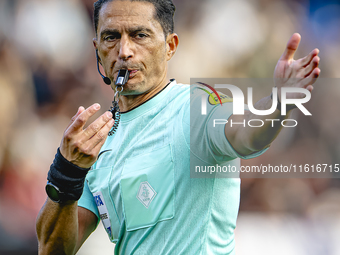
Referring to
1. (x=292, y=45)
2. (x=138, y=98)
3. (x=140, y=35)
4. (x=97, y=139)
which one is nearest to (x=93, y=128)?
(x=97, y=139)

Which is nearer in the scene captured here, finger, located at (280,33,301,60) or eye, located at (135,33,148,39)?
finger, located at (280,33,301,60)

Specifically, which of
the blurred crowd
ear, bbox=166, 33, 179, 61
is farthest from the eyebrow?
the blurred crowd

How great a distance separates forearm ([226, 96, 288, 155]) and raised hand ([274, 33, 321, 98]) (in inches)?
3.4

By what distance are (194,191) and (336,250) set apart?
2873mm

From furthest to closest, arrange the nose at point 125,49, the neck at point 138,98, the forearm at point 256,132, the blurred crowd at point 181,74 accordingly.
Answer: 1. the blurred crowd at point 181,74
2. the neck at point 138,98
3. the nose at point 125,49
4. the forearm at point 256,132

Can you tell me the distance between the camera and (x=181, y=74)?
15.6 ft

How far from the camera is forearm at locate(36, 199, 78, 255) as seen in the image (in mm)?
1798

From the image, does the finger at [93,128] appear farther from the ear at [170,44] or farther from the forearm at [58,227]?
the ear at [170,44]

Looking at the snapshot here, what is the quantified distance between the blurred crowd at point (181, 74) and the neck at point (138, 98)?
2.44 m

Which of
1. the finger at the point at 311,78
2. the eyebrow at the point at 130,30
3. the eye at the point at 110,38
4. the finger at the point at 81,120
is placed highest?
the eyebrow at the point at 130,30

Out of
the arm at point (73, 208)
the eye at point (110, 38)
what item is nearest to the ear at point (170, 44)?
the eye at point (110, 38)

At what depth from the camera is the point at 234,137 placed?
147cm

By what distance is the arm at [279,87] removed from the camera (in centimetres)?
131

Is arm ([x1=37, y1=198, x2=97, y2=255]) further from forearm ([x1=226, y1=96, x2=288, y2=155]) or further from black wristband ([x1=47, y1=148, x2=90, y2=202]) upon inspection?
forearm ([x1=226, y1=96, x2=288, y2=155])
